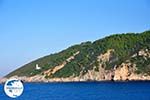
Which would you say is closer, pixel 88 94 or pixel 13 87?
pixel 13 87

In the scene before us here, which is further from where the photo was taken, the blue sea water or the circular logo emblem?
the blue sea water

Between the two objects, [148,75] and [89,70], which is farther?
[89,70]

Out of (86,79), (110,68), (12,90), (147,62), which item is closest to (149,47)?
(147,62)

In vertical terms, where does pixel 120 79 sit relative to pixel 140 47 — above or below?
below

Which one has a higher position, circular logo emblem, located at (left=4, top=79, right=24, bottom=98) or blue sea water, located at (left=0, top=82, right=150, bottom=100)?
blue sea water, located at (left=0, top=82, right=150, bottom=100)

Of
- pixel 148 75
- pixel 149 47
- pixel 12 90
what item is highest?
pixel 149 47

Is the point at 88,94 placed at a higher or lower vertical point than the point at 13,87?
higher

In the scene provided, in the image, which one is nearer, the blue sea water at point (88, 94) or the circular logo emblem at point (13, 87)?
the circular logo emblem at point (13, 87)

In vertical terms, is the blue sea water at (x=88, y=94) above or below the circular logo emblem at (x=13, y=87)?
above

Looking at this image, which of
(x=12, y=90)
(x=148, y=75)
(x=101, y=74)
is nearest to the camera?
(x=12, y=90)

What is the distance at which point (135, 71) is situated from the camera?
175375mm

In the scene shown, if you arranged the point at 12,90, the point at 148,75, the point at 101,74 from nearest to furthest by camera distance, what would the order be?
the point at 12,90 < the point at 148,75 < the point at 101,74

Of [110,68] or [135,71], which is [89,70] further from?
[135,71]

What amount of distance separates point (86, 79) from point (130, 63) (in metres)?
24.4
